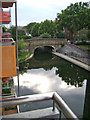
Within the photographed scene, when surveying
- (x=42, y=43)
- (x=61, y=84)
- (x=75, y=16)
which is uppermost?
(x=75, y=16)

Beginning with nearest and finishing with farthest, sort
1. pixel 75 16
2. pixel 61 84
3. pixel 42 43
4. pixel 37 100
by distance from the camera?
1. pixel 37 100
2. pixel 61 84
3. pixel 75 16
4. pixel 42 43

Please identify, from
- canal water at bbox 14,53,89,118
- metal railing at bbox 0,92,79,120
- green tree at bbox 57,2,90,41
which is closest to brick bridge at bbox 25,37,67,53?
green tree at bbox 57,2,90,41

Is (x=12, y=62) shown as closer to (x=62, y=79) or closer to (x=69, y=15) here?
(x=62, y=79)

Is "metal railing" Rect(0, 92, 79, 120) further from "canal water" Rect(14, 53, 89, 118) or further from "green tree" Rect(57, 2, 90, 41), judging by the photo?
"green tree" Rect(57, 2, 90, 41)

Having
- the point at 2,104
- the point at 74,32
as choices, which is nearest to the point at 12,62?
the point at 2,104

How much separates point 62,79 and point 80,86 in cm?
193

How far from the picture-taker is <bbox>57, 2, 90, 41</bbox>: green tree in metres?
21.7

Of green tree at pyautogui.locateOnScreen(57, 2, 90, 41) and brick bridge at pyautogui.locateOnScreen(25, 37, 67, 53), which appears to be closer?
green tree at pyautogui.locateOnScreen(57, 2, 90, 41)

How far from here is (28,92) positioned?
8.86 metres

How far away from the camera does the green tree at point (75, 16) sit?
71.2 ft

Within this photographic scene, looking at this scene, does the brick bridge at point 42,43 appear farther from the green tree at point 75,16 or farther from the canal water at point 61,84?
the canal water at point 61,84

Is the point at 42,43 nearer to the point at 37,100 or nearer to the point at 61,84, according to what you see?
the point at 61,84

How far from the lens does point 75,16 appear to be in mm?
21516

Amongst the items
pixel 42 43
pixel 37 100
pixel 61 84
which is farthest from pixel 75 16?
pixel 37 100
